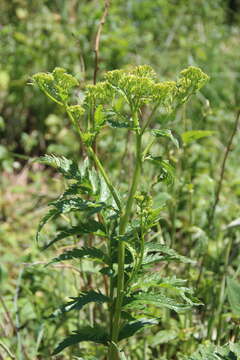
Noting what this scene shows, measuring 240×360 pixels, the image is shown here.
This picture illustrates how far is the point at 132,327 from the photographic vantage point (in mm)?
1127

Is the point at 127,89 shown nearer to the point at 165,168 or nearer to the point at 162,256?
the point at 165,168

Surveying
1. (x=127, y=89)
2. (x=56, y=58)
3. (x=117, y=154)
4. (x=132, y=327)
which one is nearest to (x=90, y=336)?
(x=132, y=327)

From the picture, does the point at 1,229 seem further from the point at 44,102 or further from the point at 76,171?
the point at 76,171

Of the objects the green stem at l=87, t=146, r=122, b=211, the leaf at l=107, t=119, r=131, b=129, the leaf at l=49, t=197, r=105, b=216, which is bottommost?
the leaf at l=49, t=197, r=105, b=216

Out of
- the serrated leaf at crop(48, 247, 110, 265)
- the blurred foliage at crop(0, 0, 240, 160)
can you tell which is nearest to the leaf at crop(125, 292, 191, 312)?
the serrated leaf at crop(48, 247, 110, 265)

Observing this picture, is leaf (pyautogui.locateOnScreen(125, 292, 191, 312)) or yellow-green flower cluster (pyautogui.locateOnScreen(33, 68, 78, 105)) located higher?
yellow-green flower cluster (pyautogui.locateOnScreen(33, 68, 78, 105))

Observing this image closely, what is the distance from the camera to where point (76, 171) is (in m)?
1.05

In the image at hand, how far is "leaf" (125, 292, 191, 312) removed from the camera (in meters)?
1.01

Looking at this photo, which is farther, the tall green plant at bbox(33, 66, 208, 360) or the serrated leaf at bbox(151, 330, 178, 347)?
the serrated leaf at bbox(151, 330, 178, 347)

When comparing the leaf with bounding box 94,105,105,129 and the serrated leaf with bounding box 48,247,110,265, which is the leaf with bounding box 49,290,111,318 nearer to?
the serrated leaf with bounding box 48,247,110,265

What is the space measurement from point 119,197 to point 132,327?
32cm

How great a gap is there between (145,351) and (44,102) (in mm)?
2100

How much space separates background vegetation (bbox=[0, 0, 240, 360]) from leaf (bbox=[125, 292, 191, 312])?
13 centimetres

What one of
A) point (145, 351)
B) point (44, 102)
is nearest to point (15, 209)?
point (44, 102)
